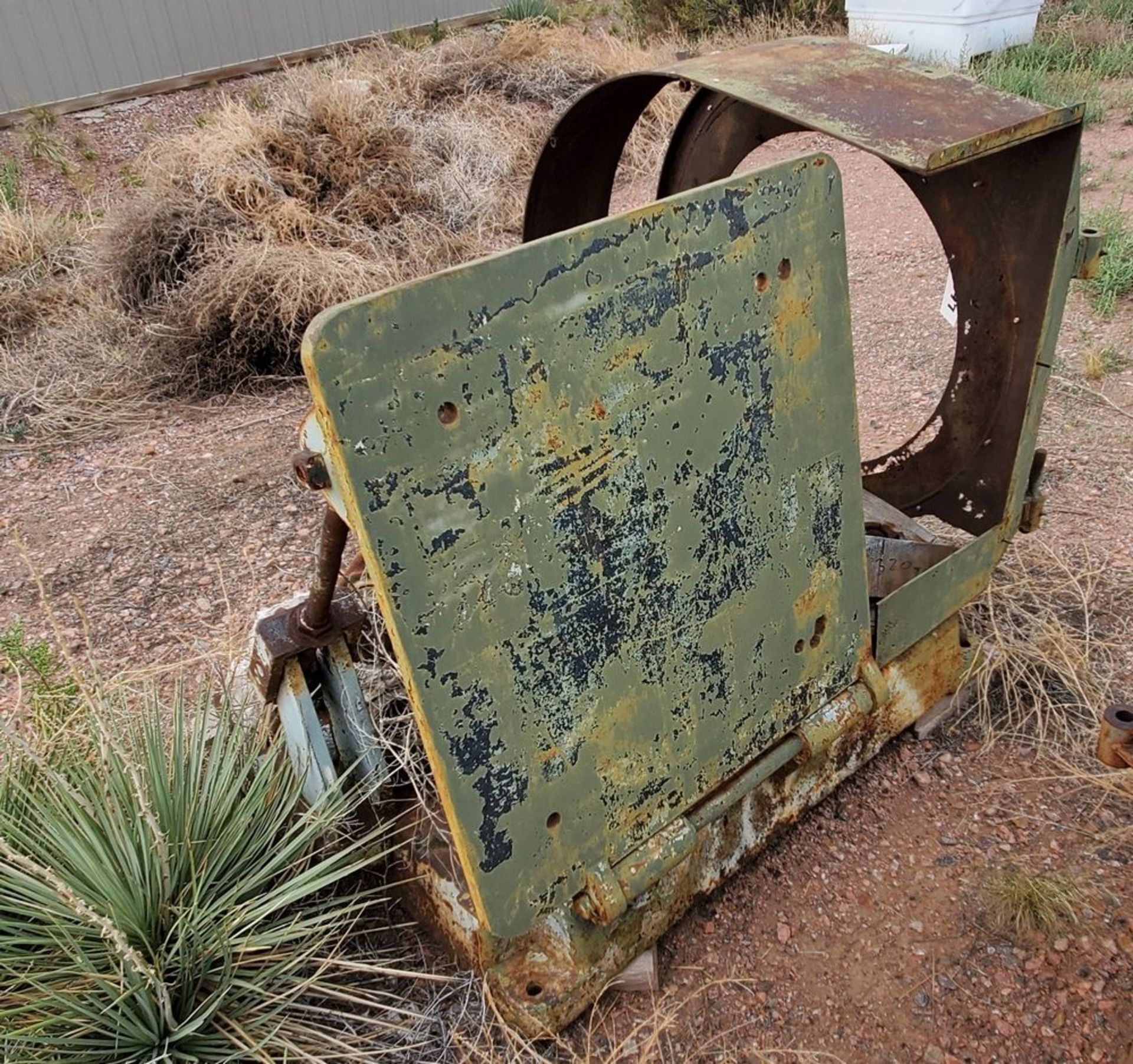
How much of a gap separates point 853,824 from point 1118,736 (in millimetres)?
891

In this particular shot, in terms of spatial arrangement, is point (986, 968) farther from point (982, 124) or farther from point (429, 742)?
point (982, 124)

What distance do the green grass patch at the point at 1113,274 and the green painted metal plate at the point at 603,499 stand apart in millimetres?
3668

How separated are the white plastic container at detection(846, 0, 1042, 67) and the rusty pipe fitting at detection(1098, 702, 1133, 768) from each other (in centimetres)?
841

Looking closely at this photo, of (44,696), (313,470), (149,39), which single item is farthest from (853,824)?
(149,39)

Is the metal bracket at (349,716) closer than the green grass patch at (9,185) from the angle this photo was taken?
Yes

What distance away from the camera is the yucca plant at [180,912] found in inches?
70.2

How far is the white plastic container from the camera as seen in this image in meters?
8.66

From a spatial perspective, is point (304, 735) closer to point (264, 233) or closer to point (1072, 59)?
point (264, 233)

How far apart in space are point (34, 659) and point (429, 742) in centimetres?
155

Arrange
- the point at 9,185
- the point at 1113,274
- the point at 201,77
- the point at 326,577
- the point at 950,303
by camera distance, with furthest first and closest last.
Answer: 1. the point at 201,77
2. the point at 9,185
3. the point at 1113,274
4. the point at 950,303
5. the point at 326,577

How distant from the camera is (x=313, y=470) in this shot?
1402 millimetres

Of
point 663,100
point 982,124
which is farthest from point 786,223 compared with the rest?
point 663,100

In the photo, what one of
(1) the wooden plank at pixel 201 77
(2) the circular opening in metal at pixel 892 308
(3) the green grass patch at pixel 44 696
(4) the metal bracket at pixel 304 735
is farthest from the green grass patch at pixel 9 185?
(4) the metal bracket at pixel 304 735

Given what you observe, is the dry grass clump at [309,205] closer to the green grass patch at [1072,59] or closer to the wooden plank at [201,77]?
the wooden plank at [201,77]
